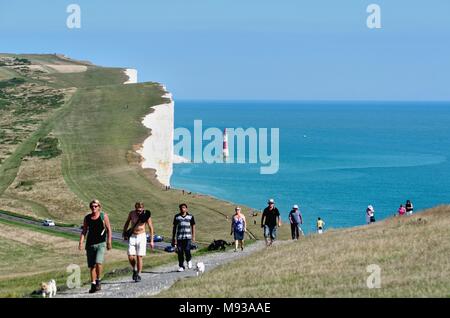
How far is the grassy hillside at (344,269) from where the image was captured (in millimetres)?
15234

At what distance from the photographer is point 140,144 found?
103375 millimetres

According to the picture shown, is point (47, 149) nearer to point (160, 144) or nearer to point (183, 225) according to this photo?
point (160, 144)

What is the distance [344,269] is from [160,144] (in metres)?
89.5

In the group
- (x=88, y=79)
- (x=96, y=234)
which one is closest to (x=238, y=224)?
(x=96, y=234)

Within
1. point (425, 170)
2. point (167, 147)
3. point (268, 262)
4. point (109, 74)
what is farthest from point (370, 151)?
point (268, 262)

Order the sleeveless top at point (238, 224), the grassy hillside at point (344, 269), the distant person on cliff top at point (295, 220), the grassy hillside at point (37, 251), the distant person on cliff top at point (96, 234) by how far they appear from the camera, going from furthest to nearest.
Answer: the grassy hillside at point (37, 251) → the distant person on cliff top at point (295, 220) → the sleeveless top at point (238, 224) → the distant person on cliff top at point (96, 234) → the grassy hillside at point (344, 269)

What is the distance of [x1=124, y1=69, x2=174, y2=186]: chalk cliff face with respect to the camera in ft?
317

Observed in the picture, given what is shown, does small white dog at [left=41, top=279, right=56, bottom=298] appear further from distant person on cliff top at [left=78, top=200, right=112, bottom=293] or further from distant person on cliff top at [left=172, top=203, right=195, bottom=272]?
distant person on cliff top at [left=172, top=203, right=195, bottom=272]

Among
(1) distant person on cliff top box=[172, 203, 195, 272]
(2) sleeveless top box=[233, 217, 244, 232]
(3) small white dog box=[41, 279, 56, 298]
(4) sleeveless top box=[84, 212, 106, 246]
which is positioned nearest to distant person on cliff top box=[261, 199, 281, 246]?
(2) sleeveless top box=[233, 217, 244, 232]

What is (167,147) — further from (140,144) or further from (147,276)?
(147,276)

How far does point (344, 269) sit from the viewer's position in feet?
59.5

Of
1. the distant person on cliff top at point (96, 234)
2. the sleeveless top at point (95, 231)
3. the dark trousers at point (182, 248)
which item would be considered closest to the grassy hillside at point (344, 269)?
the dark trousers at point (182, 248)

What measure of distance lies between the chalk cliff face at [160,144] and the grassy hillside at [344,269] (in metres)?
66.9

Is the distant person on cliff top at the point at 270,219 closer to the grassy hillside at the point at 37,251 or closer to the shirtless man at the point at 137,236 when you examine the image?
the grassy hillside at the point at 37,251
